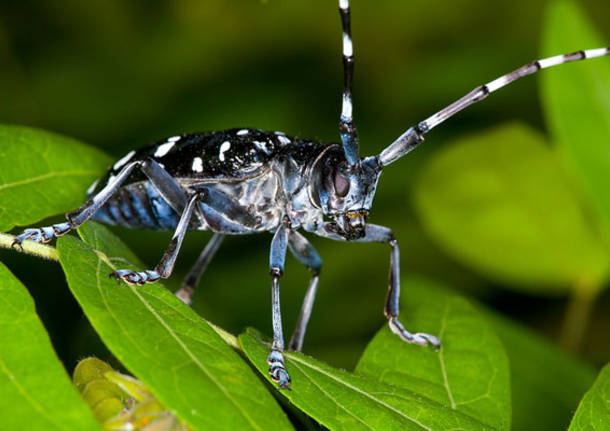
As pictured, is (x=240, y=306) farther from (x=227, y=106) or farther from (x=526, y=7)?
(x=526, y=7)

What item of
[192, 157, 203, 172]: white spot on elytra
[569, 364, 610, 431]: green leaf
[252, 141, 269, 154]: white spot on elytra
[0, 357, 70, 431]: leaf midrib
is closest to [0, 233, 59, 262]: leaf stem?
[0, 357, 70, 431]: leaf midrib

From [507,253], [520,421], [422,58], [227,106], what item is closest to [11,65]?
[227,106]

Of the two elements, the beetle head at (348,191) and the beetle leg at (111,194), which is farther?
the beetle head at (348,191)

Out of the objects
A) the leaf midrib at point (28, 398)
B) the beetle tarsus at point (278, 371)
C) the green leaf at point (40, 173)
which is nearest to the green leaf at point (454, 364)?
the beetle tarsus at point (278, 371)

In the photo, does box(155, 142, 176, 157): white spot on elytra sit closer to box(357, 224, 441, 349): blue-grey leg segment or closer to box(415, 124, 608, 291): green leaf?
box(357, 224, 441, 349): blue-grey leg segment

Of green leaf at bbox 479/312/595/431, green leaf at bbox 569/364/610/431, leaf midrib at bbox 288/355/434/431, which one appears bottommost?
green leaf at bbox 479/312/595/431

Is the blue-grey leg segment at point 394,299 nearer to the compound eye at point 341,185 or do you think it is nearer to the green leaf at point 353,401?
the compound eye at point 341,185
